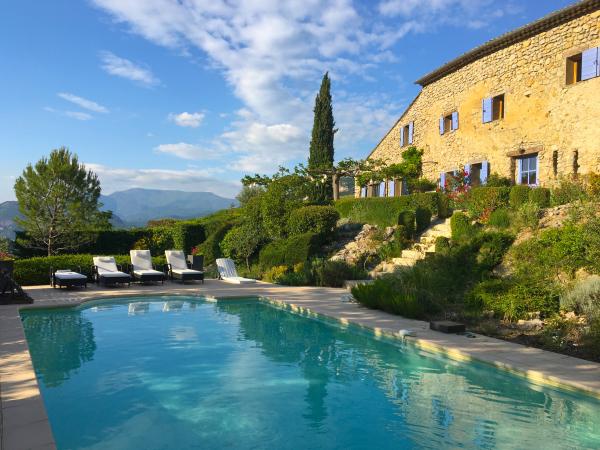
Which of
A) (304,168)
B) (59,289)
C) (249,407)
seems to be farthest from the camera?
(304,168)

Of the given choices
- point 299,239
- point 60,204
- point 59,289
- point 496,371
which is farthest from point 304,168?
point 496,371

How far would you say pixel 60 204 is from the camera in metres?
20.4

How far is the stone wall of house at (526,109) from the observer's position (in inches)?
666

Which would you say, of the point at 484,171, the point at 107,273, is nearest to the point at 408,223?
the point at 484,171

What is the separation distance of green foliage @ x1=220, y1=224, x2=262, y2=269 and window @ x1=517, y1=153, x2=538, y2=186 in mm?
11168

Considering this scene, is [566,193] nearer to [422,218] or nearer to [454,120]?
[422,218]

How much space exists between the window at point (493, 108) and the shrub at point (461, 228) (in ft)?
27.9

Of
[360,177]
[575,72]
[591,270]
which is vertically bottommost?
[591,270]

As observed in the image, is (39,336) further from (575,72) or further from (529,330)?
(575,72)

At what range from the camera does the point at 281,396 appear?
19.0ft

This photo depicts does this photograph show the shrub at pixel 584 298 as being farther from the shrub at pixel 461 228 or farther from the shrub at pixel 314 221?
the shrub at pixel 314 221

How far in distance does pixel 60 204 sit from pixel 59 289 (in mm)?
8509

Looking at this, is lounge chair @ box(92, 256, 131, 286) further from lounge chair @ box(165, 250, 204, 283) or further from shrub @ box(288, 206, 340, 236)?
shrub @ box(288, 206, 340, 236)

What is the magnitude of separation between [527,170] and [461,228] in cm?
724
